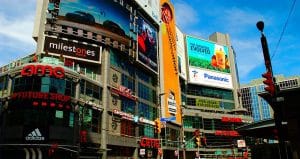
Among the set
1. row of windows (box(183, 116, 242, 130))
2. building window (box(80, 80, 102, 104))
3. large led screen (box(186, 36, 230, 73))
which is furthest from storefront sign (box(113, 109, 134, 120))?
large led screen (box(186, 36, 230, 73))

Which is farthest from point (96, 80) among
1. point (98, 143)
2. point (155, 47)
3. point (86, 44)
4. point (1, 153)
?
point (155, 47)

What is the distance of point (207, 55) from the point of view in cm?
10750

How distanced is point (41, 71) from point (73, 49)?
11.9m

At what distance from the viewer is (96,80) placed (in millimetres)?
56438

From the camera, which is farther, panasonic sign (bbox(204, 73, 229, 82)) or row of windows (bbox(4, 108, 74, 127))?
panasonic sign (bbox(204, 73, 229, 82))

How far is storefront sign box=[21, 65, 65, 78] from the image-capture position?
42.5 metres

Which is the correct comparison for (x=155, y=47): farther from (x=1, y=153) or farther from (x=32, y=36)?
(x=1, y=153)

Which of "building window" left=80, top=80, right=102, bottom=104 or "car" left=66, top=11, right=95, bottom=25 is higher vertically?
"car" left=66, top=11, right=95, bottom=25

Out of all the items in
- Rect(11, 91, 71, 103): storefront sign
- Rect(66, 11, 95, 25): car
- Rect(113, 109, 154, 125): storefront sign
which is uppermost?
Rect(66, 11, 95, 25): car

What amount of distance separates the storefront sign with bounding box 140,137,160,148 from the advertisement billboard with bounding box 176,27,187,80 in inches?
1173

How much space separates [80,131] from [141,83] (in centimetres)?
2511

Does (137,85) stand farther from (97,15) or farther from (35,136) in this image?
(35,136)

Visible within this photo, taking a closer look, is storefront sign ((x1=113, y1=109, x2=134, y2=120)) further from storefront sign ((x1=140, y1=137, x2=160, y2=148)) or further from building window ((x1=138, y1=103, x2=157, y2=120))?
storefront sign ((x1=140, y1=137, x2=160, y2=148))

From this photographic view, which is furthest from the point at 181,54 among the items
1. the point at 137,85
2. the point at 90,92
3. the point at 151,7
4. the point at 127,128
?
the point at 90,92
